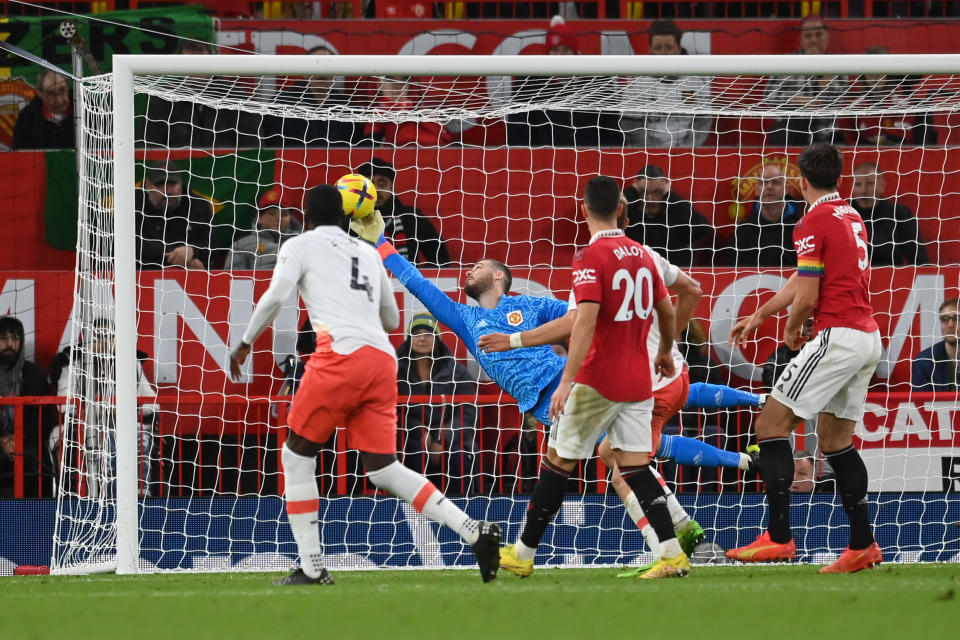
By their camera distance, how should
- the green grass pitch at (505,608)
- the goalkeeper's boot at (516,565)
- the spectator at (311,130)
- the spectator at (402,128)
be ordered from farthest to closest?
the spectator at (311,130), the spectator at (402,128), the goalkeeper's boot at (516,565), the green grass pitch at (505,608)

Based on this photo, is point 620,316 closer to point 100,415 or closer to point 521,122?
point 100,415

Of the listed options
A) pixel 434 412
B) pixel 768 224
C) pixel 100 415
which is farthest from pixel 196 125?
pixel 768 224

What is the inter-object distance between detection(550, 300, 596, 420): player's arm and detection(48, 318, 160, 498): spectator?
128 inches

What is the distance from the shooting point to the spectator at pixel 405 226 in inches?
363

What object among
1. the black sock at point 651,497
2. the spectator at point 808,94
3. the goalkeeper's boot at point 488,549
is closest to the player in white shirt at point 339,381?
the goalkeeper's boot at point 488,549

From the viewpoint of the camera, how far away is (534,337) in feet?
19.7

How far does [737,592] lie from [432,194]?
5.47 metres

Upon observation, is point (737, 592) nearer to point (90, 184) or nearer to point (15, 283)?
point (90, 184)

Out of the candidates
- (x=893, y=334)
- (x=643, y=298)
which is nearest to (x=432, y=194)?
(x=893, y=334)

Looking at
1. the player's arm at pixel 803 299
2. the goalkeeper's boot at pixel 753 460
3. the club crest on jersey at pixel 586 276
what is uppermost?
the club crest on jersey at pixel 586 276

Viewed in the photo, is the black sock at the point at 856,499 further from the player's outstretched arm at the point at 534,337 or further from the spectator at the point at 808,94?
the spectator at the point at 808,94

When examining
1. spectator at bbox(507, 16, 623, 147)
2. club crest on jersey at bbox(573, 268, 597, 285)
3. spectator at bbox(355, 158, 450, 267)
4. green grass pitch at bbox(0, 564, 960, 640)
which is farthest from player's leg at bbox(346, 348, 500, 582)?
spectator at bbox(507, 16, 623, 147)

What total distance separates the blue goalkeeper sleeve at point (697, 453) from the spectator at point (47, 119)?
5.64 meters

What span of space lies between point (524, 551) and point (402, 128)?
4.95 meters
